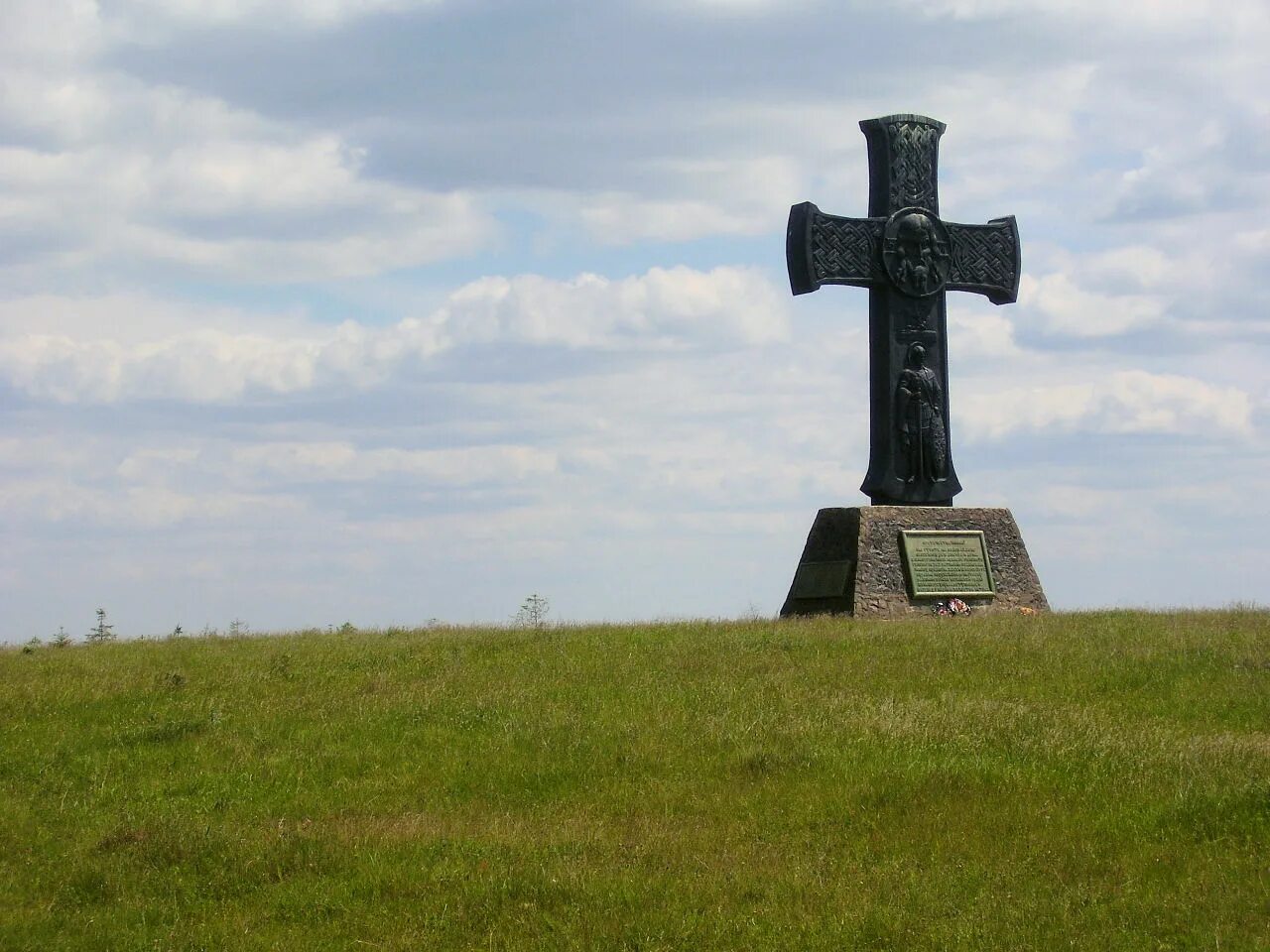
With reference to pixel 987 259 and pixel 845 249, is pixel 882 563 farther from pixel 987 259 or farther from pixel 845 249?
pixel 987 259

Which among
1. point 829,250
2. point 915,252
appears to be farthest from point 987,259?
point 829,250

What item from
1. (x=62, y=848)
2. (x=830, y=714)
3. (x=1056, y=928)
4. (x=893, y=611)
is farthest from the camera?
(x=893, y=611)

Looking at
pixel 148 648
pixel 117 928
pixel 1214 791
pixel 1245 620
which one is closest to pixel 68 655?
pixel 148 648

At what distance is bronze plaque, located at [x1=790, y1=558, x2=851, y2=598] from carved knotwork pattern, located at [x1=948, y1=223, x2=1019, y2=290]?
455cm

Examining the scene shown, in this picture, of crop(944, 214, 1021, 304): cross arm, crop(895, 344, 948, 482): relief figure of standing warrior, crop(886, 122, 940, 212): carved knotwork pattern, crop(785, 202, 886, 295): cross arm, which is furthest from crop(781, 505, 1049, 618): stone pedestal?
crop(886, 122, 940, 212): carved knotwork pattern

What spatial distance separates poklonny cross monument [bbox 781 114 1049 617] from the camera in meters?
19.0

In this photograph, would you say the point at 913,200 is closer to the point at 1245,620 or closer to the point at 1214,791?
the point at 1245,620

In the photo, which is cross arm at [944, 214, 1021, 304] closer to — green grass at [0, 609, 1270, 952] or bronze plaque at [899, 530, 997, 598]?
bronze plaque at [899, 530, 997, 598]

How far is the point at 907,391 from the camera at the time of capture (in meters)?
19.9

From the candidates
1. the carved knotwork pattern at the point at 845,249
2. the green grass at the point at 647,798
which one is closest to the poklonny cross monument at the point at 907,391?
the carved knotwork pattern at the point at 845,249

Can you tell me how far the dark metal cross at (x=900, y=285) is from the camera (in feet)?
64.8

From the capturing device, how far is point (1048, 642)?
49.8 ft

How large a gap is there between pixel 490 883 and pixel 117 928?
204 cm

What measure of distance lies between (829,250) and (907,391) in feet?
7.07
